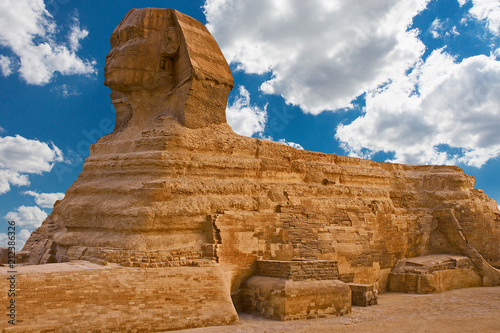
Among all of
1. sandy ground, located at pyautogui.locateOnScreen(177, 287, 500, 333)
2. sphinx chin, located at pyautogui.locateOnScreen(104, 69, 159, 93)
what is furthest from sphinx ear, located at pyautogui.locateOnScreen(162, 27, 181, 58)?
sandy ground, located at pyautogui.locateOnScreen(177, 287, 500, 333)

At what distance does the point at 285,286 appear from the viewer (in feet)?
32.8

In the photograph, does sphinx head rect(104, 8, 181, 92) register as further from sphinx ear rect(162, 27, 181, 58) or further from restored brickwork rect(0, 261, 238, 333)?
restored brickwork rect(0, 261, 238, 333)

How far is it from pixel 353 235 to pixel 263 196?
3324 mm

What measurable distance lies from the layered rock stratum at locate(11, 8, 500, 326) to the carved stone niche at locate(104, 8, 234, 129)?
0.09 feet

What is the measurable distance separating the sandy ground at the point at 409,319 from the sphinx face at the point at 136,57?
608 cm

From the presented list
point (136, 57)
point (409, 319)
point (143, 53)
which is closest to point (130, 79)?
point (136, 57)

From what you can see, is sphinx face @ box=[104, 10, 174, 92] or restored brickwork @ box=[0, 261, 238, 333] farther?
sphinx face @ box=[104, 10, 174, 92]

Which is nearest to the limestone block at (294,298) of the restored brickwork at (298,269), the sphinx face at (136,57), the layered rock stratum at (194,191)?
the restored brickwork at (298,269)

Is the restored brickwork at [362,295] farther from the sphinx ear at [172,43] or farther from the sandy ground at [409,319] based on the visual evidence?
the sphinx ear at [172,43]

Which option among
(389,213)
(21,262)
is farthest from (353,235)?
(21,262)

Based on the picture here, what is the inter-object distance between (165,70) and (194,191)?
A: 11.1 feet

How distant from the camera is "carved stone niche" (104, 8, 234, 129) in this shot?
1144 centimetres

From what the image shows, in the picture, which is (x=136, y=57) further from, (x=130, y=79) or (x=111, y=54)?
(x=111, y=54)

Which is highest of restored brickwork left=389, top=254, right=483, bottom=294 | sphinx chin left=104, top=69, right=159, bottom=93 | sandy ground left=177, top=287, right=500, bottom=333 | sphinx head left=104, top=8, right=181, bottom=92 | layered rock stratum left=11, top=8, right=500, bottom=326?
sphinx head left=104, top=8, right=181, bottom=92
